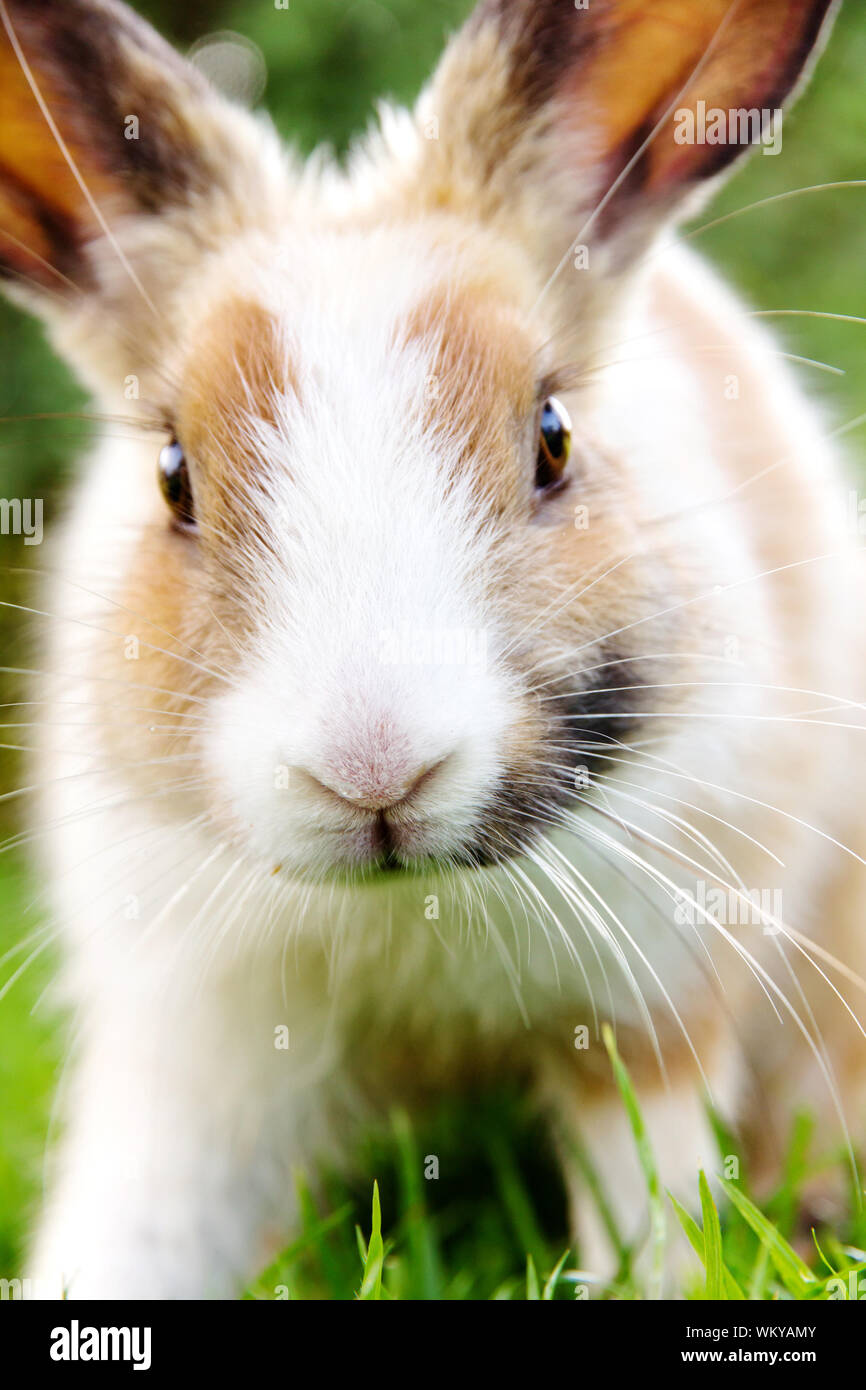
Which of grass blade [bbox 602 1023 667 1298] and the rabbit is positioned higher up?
the rabbit

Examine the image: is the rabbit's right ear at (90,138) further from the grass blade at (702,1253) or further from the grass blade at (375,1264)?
the grass blade at (702,1253)

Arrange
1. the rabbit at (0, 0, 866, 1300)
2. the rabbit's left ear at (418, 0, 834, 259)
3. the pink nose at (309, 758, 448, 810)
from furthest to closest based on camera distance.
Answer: the rabbit's left ear at (418, 0, 834, 259) < the rabbit at (0, 0, 866, 1300) < the pink nose at (309, 758, 448, 810)

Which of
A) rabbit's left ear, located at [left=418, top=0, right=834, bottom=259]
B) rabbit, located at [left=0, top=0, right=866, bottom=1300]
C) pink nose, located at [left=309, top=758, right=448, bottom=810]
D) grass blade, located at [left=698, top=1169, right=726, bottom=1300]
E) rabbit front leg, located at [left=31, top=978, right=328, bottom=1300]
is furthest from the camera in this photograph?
rabbit front leg, located at [left=31, top=978, right=328, bottom=1300]

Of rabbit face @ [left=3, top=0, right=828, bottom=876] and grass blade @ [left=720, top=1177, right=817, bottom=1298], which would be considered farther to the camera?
grass blade @ [left=720, top=1177, right=817, bottom=1298]

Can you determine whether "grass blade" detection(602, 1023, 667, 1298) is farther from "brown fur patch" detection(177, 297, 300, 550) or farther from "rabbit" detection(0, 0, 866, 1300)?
"brown fur patch" detection(177, 297, 300, 550)

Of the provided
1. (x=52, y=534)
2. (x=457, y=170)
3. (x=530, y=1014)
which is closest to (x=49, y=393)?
(x=52, y=534)

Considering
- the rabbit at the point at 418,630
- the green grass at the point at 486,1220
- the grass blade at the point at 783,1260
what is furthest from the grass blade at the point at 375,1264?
the grass blade at the point at 783,1260

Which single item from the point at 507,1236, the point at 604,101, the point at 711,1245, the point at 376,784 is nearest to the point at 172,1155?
the point at 507,1236

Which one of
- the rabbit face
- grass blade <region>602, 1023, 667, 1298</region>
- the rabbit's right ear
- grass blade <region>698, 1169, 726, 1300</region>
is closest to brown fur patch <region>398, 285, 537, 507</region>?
A: the rabbit face
